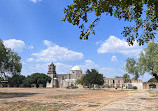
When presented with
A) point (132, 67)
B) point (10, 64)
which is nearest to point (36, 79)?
point (10, 64)

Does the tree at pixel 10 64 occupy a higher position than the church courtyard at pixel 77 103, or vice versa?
the tree at pixel 10 64

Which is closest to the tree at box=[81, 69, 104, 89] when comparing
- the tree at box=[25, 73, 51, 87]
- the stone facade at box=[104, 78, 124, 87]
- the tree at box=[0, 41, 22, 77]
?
the tree at box=[0, 41, 22, 77]

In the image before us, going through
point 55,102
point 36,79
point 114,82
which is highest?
point 36,79

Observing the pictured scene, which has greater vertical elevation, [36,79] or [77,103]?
[36,79]

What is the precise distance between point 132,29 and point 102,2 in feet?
11.3

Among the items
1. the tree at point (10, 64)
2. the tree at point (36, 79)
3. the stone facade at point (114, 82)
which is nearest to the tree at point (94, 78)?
the tree at point (10, 64)

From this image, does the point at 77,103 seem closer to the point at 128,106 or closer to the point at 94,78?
the point at 128,106

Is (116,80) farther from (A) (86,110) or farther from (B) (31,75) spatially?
(A) (86,110)

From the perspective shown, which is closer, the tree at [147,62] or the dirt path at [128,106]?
the dirt path at [128,106]

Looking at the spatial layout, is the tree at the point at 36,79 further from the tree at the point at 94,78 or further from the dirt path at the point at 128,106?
the dirt path at the point at 128,106

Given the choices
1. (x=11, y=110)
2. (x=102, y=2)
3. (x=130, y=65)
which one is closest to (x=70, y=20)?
(x=102, y=2)

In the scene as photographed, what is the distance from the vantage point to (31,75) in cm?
8762

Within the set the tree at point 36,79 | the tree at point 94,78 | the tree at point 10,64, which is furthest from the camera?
the tree at point 36,79

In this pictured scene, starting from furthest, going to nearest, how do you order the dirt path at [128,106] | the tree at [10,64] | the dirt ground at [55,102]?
the tree at [10,64]
the dirt ground at [55,102]
the dirt path at [128,106]
